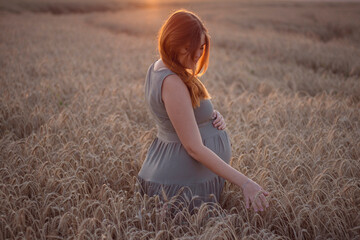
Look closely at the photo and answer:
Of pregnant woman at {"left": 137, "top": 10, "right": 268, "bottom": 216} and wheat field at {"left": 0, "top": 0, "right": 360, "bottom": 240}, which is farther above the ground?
pregnant woman at {"left": 137, "top": 10, "right": 268, "bottom": 216}

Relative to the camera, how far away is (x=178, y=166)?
1.98 meters

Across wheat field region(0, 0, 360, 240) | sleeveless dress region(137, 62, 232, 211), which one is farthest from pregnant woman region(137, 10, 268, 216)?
wheat field region(0, 0, 360, 240)

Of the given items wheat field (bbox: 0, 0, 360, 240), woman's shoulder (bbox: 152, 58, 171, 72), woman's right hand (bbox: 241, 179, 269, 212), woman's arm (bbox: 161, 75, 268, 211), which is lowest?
wheat field (bbox: 0, 0, 360, 240)

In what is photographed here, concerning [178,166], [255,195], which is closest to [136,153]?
[178,166]

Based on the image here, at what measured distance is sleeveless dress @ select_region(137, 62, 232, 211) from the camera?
77.6 inches

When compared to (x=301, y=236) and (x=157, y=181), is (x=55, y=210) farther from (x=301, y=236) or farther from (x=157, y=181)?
(x=301, y=236)

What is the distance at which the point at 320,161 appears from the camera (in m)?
2.78

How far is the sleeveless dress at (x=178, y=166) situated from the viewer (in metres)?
1.97

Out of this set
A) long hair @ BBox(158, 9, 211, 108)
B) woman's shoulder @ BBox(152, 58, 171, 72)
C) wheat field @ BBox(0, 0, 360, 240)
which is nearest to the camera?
long hair @ BBox(158, 9, 211, 108)

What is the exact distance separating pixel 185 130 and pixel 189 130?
26mm

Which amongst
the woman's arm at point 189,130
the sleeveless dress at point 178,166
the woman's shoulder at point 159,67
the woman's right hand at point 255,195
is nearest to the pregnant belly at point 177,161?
the sleeveless dress at point 178,166

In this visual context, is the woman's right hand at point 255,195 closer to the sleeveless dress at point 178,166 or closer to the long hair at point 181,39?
the sleeveless dress at point 178,166

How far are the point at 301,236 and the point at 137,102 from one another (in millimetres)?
3246

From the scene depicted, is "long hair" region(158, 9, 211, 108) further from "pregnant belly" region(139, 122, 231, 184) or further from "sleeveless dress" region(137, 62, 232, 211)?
"pregnant belly" region(139, 122, 231, 184)
